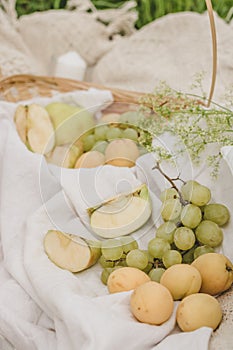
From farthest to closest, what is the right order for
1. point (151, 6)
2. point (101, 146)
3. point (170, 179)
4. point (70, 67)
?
point (151, 6), point (70, 67), point (101, 146), point (170, 179)

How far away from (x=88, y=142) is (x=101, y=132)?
0.04 metres

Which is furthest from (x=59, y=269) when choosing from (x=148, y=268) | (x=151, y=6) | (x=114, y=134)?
(x=151, y=6)

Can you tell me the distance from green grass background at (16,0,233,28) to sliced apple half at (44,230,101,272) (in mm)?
1424

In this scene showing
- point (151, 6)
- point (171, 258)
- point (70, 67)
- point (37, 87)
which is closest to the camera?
point (171, 258)

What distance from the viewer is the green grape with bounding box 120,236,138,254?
98 centimetres

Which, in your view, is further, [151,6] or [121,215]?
[151,6]

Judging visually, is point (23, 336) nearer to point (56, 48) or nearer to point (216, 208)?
point (216, 208)

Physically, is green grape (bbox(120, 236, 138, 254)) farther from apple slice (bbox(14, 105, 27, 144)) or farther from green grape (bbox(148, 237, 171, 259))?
apple slice (bbox(14, 105, 27, 144))

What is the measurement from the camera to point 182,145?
3.63ft

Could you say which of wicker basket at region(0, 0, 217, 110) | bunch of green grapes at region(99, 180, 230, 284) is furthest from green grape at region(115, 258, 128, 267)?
wicker basket at region(0, 0, 217, 110)

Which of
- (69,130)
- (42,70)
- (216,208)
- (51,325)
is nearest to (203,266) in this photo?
(216,208)

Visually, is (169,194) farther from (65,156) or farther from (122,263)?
(65,156)

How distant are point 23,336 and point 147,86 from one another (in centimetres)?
100

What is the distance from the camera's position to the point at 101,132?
4.05 feet
